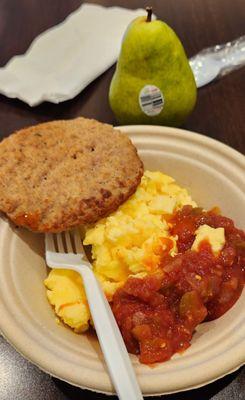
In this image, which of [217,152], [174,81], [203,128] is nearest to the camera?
[217,152]

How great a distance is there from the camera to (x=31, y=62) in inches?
70.4

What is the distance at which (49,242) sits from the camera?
3.70 feet

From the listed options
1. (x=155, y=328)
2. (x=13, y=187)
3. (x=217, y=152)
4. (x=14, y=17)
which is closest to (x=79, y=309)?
(x=155, y=328)

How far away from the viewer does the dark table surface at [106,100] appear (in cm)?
99

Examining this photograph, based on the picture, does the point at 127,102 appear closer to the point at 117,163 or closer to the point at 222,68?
the point at 117,163

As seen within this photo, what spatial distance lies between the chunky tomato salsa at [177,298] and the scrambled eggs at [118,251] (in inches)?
1.5

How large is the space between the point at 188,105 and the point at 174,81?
0.09 metres

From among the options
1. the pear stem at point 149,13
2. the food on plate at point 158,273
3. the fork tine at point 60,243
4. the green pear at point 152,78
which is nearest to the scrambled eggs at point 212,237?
the food on plate at point 158,273

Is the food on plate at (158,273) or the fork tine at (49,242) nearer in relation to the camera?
the food on plate at (158,273)

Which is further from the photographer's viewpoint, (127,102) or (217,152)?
(127,102)

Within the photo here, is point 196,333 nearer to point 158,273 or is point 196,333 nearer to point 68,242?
point 158,273

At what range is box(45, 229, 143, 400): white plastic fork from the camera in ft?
2.67

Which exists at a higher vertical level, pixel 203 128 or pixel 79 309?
pixel 203 128

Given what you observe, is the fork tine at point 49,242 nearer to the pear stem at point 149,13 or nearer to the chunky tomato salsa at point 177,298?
the chunky tomato salsa at point 177,298
